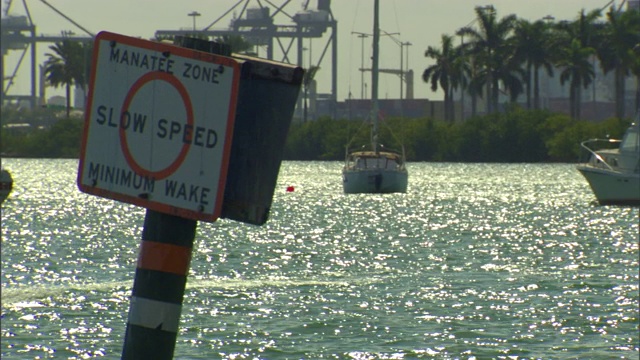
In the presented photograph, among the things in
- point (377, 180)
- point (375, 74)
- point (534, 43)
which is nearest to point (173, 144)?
point (377, 180)

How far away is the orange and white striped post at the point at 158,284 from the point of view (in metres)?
4.28

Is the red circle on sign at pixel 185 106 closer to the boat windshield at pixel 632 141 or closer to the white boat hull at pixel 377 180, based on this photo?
the boat windshield at pixel 632 141

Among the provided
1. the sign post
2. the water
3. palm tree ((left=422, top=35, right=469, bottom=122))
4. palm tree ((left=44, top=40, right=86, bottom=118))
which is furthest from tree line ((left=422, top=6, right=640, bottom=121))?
the sign post

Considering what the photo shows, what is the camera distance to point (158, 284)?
4.30 metres

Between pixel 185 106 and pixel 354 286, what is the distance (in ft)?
80.7

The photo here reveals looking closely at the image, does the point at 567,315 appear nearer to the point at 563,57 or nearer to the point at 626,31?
the point at 626,31

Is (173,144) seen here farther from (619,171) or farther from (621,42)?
(621,42)

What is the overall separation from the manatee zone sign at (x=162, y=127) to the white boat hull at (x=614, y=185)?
52.6m

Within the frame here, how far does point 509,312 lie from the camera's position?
78.1 feet

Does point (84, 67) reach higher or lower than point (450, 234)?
higher

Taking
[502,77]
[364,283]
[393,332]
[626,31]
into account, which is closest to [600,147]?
[626,31]

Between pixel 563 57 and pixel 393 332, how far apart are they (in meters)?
120

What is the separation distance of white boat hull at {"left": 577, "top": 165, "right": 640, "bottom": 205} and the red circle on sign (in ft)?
173

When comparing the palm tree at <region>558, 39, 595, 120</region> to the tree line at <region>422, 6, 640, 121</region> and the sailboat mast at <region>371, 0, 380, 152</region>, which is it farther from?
the sailboat mast at <region>371, 0, 380, 152</region>
